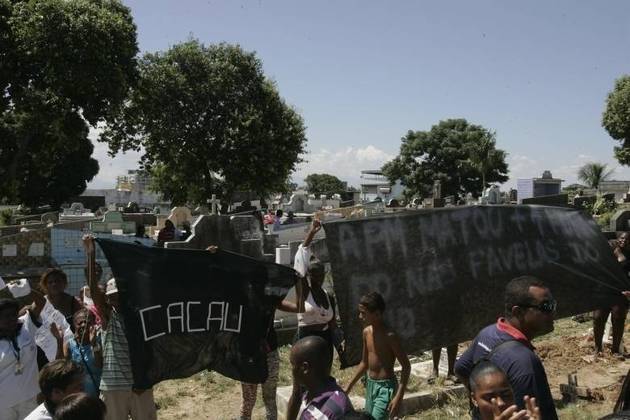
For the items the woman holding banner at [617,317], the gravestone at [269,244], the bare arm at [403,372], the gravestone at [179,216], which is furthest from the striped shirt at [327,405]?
the gravestone at [179,216]

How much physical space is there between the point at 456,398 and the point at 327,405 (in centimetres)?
361

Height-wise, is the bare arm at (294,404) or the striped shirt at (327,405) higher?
the striped shirt at (327,405)

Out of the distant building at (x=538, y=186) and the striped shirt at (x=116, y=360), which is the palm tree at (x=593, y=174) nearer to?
the distant building at (x=538, y=186)

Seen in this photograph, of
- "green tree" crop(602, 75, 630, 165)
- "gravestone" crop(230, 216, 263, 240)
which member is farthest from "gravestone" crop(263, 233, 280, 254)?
"green tree" crop(602, 75, 630, 165)

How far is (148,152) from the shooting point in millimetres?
31453

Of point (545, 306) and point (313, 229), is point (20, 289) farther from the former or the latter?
point (545, 306)

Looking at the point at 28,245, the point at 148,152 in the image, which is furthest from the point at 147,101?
the point at 28,245

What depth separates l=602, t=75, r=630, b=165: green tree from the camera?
119ft

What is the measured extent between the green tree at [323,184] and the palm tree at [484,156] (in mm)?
48699

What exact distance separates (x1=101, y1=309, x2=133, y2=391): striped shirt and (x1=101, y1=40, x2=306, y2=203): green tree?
1029 inches

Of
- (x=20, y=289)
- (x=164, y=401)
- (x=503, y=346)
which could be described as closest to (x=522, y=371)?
(x=503, y=346)

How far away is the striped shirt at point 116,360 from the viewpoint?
168 inches

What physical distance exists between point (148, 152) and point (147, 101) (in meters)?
2.85

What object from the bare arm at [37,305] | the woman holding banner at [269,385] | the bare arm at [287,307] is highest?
the bare arm at [37,305]
